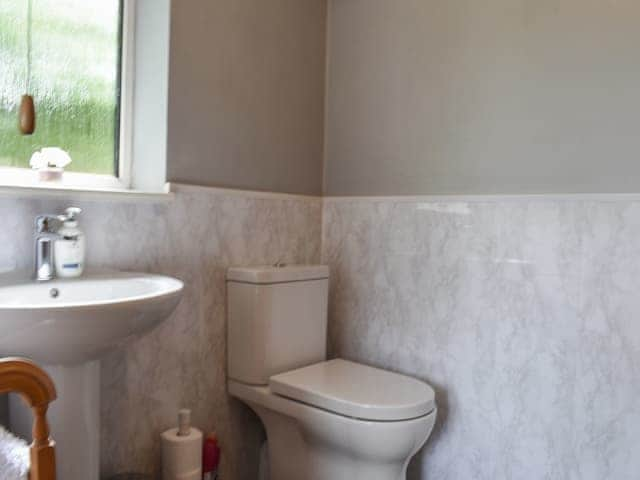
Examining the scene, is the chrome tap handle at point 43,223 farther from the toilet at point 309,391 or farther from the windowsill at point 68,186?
the toilet at point 309,391

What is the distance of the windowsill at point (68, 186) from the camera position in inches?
50.4

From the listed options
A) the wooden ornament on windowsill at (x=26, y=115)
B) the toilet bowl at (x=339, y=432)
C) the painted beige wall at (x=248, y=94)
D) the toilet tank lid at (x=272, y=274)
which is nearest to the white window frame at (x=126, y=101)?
the painted beige wall at (x=248, y=94)

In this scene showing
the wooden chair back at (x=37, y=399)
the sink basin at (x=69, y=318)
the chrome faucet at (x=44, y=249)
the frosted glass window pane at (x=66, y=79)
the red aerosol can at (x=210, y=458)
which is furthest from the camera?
the red aerosol can at (x=210, y=458)

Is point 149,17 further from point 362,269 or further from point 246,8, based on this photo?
point 362,269

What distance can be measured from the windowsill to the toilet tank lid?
346 millimetres

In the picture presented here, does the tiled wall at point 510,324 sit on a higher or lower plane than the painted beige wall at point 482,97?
lower

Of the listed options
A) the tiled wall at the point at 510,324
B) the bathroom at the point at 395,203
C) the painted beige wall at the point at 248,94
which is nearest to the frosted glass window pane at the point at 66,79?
the bathroom at the point at 395,203

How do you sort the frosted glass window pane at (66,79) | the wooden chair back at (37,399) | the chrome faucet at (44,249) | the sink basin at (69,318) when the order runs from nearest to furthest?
the wooden chair back at (37,399), the sink basin at (69,318), the chrome faucet at (44,249), the frosted glass window pane at (66,79)

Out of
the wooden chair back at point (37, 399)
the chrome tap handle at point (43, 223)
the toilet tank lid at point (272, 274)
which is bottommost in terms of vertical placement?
the wooden chair back at point (37, 399)

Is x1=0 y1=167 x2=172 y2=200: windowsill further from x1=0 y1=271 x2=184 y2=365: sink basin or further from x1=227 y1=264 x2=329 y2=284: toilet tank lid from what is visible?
x1=227 y1=264 x2=329 y2=284: toilet tank lid

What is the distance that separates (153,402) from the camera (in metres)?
1.58

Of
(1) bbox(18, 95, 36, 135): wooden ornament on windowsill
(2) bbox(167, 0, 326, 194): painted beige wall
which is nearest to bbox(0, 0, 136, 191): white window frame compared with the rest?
(2) bbox(167, 0, 326, 194): painted beige wall

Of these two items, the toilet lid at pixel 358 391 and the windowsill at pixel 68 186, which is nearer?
the windowsill at pixel 68 186

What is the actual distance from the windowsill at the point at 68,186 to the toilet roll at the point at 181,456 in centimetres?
71
